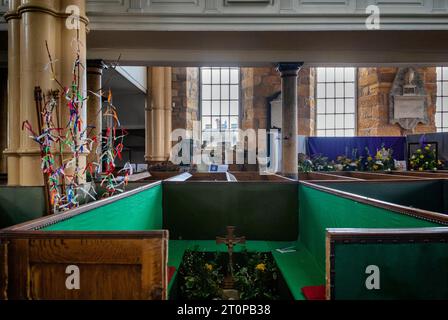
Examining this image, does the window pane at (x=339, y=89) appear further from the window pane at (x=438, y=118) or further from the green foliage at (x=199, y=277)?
the green foliage at (x=199, y=277)

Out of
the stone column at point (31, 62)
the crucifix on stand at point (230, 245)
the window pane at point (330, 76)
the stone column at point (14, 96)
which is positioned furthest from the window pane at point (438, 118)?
the stone column at point (14, 96)

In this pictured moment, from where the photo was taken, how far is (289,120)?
726 cm

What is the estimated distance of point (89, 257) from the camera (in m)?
1.30

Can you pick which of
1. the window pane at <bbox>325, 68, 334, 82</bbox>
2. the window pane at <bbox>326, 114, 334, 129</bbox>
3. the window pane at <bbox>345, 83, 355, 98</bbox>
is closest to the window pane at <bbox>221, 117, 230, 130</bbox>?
the window pane at <bbox>326, 114, 334, 129</bbox>

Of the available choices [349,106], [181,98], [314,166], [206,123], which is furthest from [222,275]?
[349,106]

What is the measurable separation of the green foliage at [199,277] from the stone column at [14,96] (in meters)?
1.94

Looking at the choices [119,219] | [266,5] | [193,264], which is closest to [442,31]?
[266,5]

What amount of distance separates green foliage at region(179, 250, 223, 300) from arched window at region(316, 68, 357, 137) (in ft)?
36.5

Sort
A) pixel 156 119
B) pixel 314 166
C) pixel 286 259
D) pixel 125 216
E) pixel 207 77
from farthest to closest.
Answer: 1. pixel 207 77
2. pixel 156 119
3. pixel 314 166
4. pixel 286 259
5. pixel 125 216

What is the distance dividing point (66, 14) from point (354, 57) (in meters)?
6.19

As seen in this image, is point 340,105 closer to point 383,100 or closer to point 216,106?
point 383,100

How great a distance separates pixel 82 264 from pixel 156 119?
1015 centimetres

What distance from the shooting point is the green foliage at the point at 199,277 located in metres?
2.76
